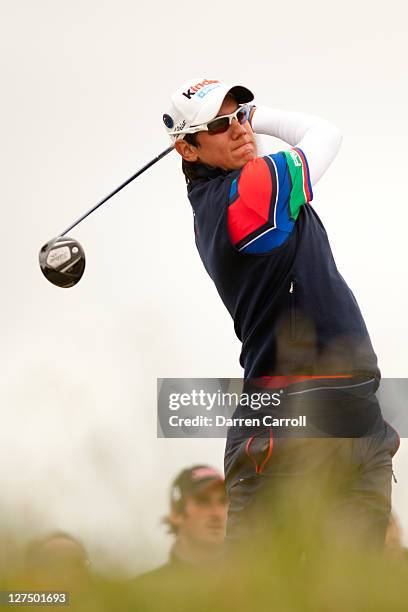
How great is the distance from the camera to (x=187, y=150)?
10.8 ft

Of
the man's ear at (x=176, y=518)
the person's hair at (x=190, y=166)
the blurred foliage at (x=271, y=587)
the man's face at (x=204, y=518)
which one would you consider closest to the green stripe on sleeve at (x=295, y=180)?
the person's hair at (x=190, y=166)

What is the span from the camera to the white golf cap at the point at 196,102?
318 centimetres

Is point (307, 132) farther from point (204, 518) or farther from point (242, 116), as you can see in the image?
point (204, 518)

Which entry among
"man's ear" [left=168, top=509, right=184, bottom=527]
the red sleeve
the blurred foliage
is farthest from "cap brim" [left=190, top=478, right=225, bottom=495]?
the red sleeve

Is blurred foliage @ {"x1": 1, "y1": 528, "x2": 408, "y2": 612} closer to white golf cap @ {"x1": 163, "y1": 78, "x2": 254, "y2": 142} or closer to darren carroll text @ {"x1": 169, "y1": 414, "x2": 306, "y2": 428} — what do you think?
darren carroll text @ {"x1": 169, "y1": 414, "x2": 306, "y2": 428}

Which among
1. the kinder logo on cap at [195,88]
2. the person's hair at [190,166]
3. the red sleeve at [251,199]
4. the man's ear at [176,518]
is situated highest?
the kinder logo on cap at [195,88]

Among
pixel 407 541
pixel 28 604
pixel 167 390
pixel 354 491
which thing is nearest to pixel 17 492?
pixel 28 604

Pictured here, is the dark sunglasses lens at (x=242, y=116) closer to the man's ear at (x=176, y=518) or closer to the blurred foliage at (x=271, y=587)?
the man's ear at (x=176, y=518)

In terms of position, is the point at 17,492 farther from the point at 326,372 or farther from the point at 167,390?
the point at 326,372

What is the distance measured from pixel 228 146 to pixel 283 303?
60cm

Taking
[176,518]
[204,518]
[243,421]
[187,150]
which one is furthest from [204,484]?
[187,150]

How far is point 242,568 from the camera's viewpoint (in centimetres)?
92

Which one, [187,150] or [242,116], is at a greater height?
[242,116]

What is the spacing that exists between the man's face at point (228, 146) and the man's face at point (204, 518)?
1494mm
